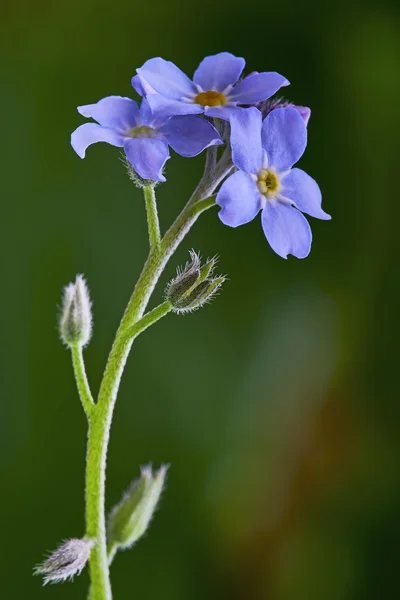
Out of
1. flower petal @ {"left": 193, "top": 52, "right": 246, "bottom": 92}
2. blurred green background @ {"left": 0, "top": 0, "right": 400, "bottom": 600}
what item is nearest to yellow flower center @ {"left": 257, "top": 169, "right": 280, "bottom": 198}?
flower petal @ {"left": 193, "top": 52, "right": 246, "bottom": 92}

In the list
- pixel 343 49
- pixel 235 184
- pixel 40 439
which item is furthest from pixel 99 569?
pixel 343 49

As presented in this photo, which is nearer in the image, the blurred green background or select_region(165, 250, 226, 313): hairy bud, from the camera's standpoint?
select_region(165, 250, 226, 313): hairy bud

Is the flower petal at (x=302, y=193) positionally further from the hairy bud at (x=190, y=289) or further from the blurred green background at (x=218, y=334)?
the blurred green background at (x=218, y=334)

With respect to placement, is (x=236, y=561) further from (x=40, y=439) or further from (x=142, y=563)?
(x=40, y=439)

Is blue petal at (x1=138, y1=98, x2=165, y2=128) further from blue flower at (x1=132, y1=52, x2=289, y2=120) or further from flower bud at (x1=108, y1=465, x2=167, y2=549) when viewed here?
flower bud at (x1=108, y1=465, x2=167, y2=549)

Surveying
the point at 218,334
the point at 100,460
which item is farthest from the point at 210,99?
the point at 218,334

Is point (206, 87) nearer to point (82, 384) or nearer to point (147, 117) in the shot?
point (147, 117)

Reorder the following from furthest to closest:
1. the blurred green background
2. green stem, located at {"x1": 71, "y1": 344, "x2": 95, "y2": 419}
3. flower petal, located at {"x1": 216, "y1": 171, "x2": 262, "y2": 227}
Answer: the blurred green background, green stem, located at {"x1": 71, "y1": 344, "x2": 95, "y2": 419}, flower petal, located at {"x1": 216, "y1": 171, "x2": 262, "y2": 227}
